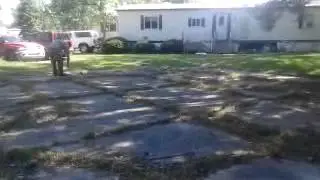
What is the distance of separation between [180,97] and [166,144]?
17.6ft

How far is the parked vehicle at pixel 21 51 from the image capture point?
29109 millimetres

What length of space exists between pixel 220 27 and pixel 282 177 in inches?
1352

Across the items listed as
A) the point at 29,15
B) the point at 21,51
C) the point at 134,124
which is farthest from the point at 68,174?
the point at 29,15

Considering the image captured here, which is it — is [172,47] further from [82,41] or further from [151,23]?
[82,41]

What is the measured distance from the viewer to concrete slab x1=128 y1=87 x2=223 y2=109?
11.8 m

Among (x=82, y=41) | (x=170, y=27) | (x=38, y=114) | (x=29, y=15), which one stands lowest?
(x=38, y=114)

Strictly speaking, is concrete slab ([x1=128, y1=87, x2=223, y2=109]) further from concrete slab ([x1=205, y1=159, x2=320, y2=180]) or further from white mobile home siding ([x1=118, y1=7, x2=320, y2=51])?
white mobile home siding ([x1=118, y1=7, x2=320, y2=51])

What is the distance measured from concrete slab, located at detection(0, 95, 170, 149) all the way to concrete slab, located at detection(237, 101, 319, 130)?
5.36 ft

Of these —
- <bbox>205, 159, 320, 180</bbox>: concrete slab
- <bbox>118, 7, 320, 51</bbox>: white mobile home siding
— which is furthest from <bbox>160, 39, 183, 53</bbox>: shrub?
<bbox>205, 159, 320, 180</bbox>: concrete slab

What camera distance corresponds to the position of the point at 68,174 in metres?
6.33

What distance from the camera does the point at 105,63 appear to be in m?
25.8

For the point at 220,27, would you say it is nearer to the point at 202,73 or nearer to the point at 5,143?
the point at 202,73

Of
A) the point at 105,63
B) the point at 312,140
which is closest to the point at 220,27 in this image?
the point at 105,63

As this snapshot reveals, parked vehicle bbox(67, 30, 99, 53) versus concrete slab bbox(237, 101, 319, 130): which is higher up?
parked vehicle bbox(67, 30, 99, 53)
